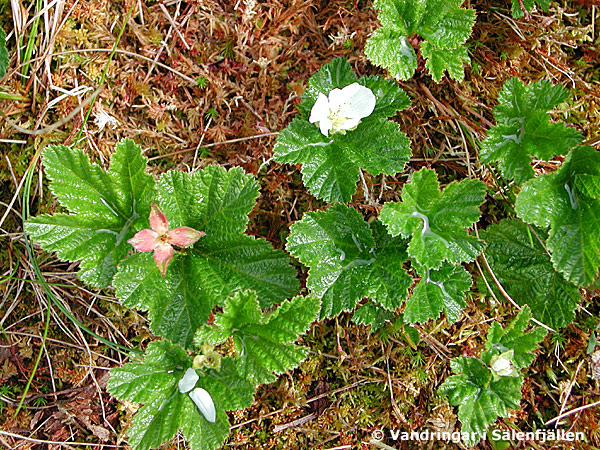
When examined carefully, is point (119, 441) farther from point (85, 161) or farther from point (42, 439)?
point (85, 161)

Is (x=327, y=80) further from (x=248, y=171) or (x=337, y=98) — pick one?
(x=248, y=171)

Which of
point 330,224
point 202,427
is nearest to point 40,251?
point 202,427

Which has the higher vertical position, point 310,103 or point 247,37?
point 247,37

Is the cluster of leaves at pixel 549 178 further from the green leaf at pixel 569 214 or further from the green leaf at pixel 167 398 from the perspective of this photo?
the green leaf at pixel 167 398

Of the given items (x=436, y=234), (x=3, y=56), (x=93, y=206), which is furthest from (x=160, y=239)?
(x=3, y=56)

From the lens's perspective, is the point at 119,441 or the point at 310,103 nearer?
the point at 310,103

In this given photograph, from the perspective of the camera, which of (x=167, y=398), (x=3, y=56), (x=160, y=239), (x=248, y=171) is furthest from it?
(x=248, y=171)
